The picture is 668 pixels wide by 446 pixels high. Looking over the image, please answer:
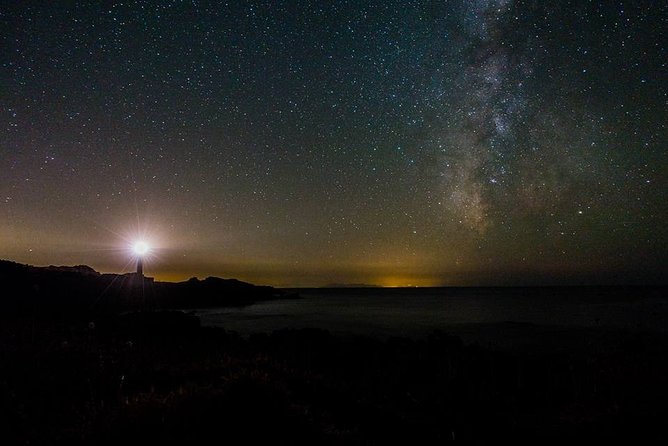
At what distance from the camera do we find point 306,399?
8.71m

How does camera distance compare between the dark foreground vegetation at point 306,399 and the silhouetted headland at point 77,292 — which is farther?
the silhouetted headland at point 77,292

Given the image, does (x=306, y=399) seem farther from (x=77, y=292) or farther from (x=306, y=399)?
(x=77, y=292)

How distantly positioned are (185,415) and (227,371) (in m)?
3.09

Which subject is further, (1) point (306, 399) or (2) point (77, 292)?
(2) point (77, 292)

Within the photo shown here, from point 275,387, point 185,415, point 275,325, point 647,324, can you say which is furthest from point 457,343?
point 647,324

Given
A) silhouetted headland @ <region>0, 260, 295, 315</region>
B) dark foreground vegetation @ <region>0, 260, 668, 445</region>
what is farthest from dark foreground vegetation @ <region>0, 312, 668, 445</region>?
silhouetted headland @ <region>0, 260, 295, 315</region>

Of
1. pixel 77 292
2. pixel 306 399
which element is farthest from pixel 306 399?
pixel 77 292

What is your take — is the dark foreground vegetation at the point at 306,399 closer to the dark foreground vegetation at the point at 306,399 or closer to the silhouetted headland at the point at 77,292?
the dark foreground vegetation at the point at 306,399

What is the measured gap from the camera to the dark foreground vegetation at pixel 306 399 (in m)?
6.19

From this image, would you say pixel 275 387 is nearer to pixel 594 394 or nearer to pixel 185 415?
pixel 185 415

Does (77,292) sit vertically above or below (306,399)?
above

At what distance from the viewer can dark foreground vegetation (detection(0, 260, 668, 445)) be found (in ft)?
20.3

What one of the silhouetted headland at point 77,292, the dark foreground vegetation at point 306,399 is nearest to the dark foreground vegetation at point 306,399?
the dark foreground vegetation at point 306,399

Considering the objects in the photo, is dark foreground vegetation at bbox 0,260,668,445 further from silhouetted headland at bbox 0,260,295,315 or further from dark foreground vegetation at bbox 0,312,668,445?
silhouetted headland at bbox 0,260,295,315
